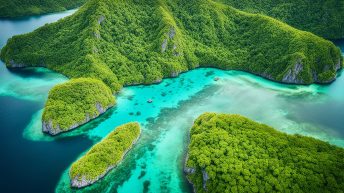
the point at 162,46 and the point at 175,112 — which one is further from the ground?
the point at 162,46

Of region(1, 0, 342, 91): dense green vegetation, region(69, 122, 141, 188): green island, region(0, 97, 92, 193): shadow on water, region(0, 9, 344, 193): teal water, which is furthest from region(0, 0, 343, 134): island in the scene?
region(69, 122, 141, 188): green island

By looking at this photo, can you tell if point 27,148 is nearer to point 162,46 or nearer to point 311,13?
point 162,46

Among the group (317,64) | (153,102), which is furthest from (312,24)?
(153,102)

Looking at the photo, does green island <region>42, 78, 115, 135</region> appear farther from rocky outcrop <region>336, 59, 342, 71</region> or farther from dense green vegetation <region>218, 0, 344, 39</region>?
dense green vegetation <region>218, 0, 344, 39</region>

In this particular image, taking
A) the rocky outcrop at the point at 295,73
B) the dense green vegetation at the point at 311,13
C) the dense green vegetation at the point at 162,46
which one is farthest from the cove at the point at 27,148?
the dense green vegetation at the point at 311,13

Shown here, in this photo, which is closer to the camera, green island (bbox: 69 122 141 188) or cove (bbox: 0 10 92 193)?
green island (bbox: 69 122 141 188)

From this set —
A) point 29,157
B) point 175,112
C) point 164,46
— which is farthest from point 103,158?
point 164,46
